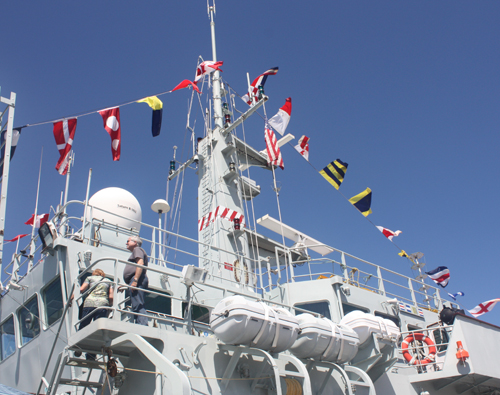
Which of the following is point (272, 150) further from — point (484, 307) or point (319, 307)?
point (484, 307)

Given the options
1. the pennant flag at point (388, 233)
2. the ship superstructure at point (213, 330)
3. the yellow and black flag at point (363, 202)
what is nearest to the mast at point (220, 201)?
the ship superstructure at point (213, 330)

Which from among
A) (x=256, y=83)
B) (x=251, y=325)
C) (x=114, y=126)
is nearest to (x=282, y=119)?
(x=256, y=83)

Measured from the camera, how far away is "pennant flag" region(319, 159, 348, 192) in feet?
50.8

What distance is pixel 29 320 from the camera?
8.90 meters

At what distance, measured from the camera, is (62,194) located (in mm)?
11930

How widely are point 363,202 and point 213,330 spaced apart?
9706 millimetres

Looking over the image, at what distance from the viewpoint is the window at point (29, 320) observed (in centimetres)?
859

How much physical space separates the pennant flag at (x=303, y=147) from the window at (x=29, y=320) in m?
10.1

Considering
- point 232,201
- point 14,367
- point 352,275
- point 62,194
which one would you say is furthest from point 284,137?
point 14,367

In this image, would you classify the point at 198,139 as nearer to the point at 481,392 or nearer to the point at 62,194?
the point at 62,194

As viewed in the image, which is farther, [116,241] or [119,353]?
[116,241]

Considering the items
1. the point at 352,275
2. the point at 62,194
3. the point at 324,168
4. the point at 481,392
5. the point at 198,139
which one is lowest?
the point at 481,392

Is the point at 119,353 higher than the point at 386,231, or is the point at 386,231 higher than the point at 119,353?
the point at 386,231

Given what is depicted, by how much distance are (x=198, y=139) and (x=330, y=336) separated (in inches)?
389
